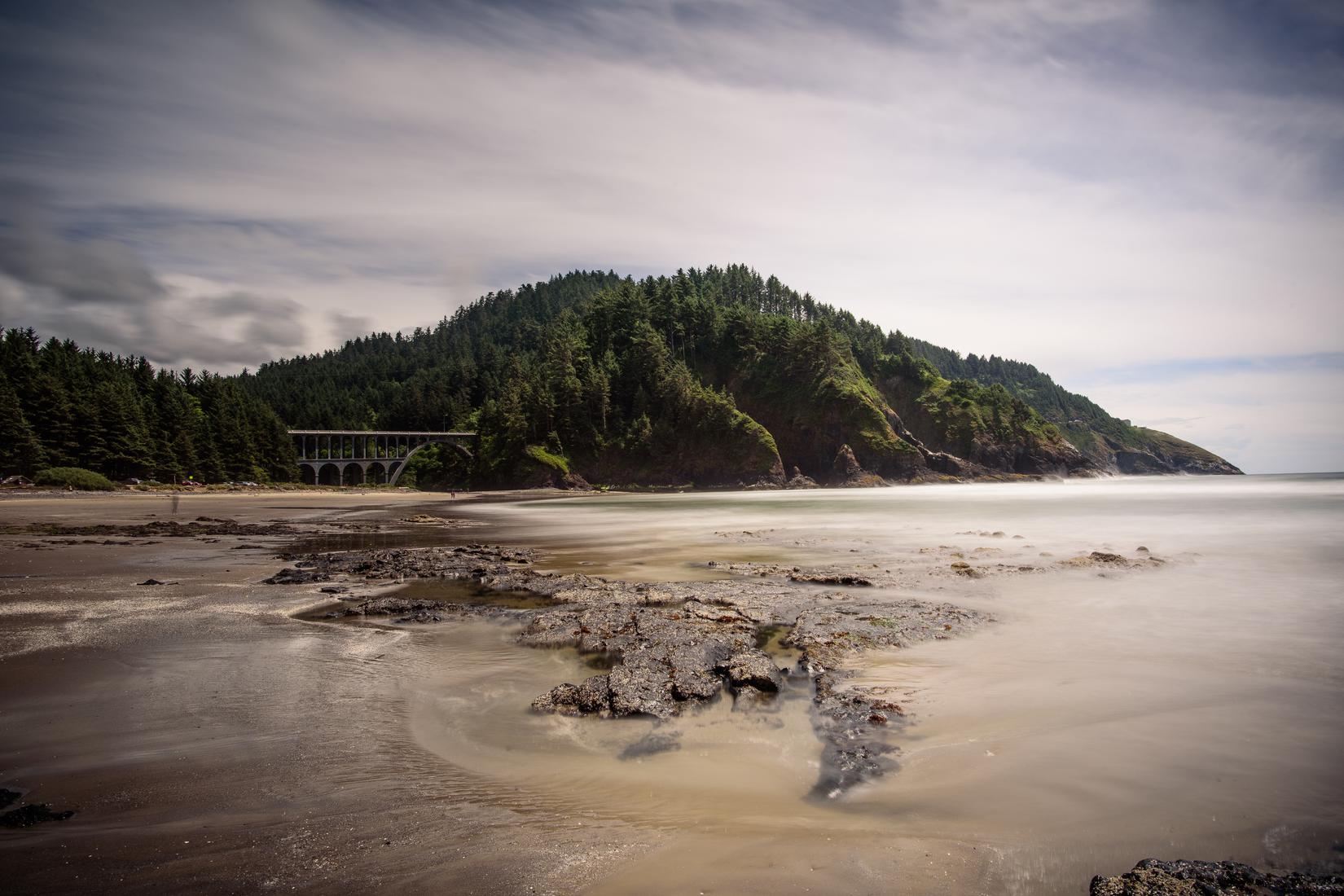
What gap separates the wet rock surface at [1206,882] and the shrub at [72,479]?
290 feet

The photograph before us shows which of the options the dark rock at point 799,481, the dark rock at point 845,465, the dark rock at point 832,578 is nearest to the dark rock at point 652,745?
the dark rock at point 832,578

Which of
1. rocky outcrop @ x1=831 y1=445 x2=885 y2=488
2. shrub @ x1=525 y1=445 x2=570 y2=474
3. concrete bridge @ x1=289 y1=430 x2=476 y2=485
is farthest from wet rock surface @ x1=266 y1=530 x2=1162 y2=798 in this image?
concrete bridge @ x1=289 y1=430 x2=476 y2=485

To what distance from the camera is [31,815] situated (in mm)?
4910

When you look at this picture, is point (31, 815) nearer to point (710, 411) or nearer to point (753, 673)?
point (753, 673)

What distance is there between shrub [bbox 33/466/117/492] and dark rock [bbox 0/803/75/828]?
268ft

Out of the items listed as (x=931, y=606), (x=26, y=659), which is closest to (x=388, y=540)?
(x=26, y=659)

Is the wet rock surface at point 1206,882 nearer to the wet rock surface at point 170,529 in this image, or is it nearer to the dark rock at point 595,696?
the dark rock at point 595,696

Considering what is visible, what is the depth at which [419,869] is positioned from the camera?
4484mm

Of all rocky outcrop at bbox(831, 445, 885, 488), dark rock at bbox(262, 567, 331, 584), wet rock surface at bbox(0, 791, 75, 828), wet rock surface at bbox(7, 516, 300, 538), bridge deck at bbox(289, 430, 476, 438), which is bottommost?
wet rock surface at bbox(7, 516, 300, 538)

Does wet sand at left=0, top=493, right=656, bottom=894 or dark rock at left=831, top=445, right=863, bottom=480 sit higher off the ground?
dark rock at left=831, top=445, right=863, bottom=480

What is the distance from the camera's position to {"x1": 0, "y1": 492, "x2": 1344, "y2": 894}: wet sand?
4609 mm

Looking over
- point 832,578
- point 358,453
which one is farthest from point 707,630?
point 358,453

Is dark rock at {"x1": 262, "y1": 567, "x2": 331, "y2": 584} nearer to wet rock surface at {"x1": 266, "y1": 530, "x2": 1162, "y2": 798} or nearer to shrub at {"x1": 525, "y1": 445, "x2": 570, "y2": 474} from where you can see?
wet rock surface at {"x1": 266, "y1": 530, "x2": 1162, "y2": 798}

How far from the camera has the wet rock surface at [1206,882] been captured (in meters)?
4.35
